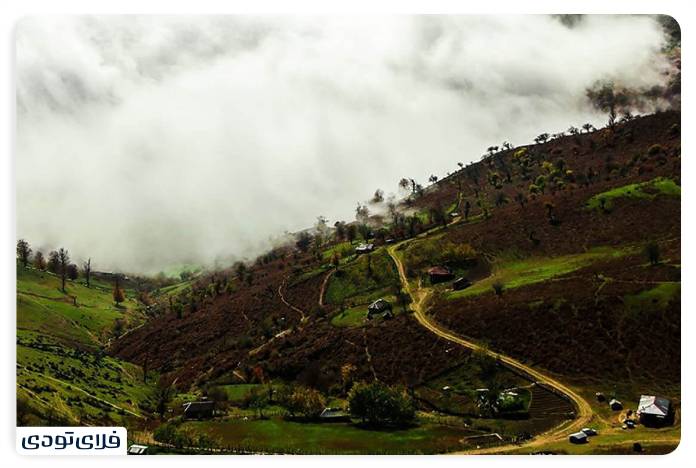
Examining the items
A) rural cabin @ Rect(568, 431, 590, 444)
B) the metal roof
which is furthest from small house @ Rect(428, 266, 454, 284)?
rural cabin @ Rect(568, 431, 590, 444)

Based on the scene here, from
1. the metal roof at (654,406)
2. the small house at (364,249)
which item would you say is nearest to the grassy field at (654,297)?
the metal roof at (654,406)

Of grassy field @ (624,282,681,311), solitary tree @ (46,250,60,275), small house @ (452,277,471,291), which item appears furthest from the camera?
solitary tree @ (46,250,60,275)

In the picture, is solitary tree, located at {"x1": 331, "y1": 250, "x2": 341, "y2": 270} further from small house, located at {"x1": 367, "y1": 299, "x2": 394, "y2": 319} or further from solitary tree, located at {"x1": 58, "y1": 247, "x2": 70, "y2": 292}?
solitary tree, located at {"x1": 58, "y1": 247, "x2": 70, "y2": 292}

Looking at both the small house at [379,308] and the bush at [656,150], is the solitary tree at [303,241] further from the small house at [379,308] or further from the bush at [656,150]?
the bush at [656,150]

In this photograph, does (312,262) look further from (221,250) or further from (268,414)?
(268,414)

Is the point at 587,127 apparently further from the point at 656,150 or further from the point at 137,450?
the point at 137,450

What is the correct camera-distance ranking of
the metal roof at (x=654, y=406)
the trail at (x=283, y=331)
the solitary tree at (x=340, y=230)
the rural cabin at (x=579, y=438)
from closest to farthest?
the rural cabin at (x=579, y=438) → the metal roof at (x=654, y=406) → the trail at (x=283, y=331) → the solitary tree at (x=340, y=230)

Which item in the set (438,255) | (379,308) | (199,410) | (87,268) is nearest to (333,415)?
(199,410)
